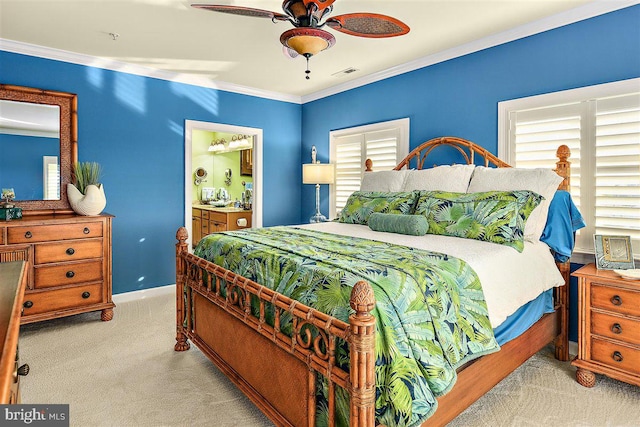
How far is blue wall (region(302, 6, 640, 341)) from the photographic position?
105 inches

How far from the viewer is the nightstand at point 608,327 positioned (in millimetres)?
2209

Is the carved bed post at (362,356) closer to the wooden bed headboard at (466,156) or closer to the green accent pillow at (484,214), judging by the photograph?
the green accent pillow at (484,214)

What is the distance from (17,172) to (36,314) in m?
1.36

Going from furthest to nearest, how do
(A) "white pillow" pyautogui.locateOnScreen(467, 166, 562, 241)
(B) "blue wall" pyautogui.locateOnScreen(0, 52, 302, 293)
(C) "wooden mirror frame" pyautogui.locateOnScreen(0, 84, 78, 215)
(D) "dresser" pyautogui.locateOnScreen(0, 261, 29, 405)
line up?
(B) "blue wall" pyautogui.locateOnScreen(0, 52, 302, 293) → (C) "wooden mirror frame" pyautogui.locateOnScreen(0, 84, 78, 215) → (A) "white pillow" pyautogui.locateOnScreen(467, 166, 562, 241) → (D) "dresser" pyautogui.locateOnScreen(0, 261, 29, 405)

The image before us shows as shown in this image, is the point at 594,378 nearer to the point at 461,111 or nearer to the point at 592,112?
the point at 592,112

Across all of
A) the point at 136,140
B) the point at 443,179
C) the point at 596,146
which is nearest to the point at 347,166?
the point at 443,179

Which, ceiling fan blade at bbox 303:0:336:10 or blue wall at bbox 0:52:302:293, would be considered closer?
ceiling fan blade at bbox 303:0:336:10

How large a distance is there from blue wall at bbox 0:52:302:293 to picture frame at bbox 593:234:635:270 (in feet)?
13.3

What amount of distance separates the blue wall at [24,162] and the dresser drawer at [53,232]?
619mm

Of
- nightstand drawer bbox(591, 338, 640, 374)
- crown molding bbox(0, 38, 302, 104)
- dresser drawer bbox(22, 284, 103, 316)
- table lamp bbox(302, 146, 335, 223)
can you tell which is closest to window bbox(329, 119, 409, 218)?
→ table lamp bbox(302, 146, 335, 223)

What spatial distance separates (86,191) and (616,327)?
14.2 feet

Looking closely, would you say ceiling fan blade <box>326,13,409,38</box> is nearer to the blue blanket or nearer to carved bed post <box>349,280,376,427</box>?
carved bed post <box>349,280,376,427</box>

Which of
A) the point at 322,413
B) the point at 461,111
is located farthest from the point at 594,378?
the point at 461,111

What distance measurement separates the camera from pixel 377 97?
4414 millimetres
